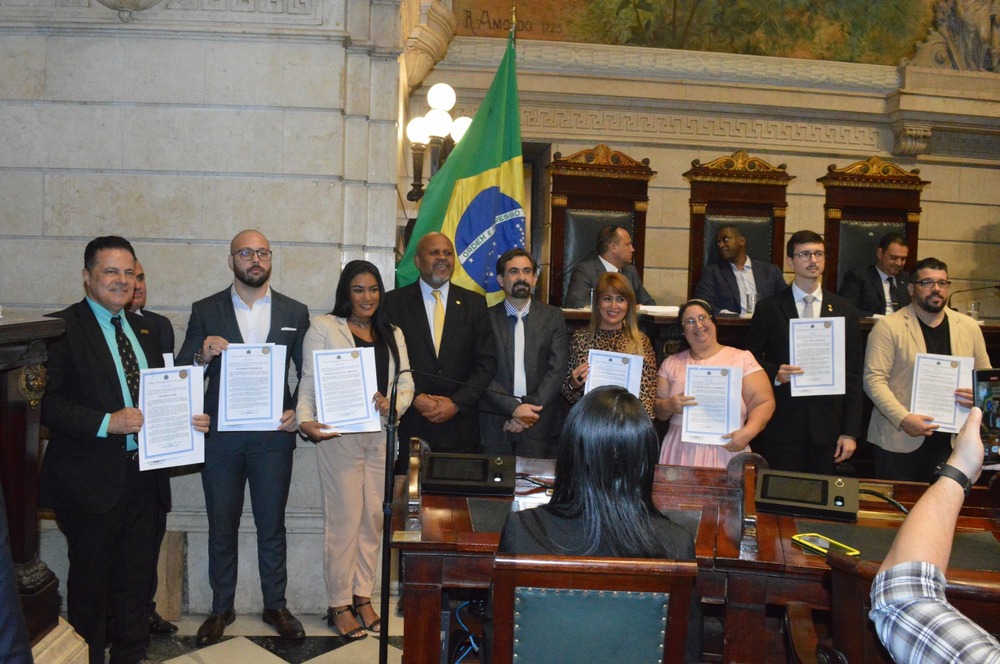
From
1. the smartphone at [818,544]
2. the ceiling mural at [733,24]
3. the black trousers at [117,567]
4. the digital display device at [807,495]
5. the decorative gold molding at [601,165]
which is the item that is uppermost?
the ceiling mural at [733,24]

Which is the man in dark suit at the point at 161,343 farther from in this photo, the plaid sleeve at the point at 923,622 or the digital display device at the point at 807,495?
the plaid sleeve at the point at 923,622

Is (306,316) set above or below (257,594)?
above

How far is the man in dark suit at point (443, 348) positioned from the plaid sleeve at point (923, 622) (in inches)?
123

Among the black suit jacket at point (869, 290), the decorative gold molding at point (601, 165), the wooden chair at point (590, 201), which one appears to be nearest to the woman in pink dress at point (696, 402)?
the black suit jacket at point (869, 290)

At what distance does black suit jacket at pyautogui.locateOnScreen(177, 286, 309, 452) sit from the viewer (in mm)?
4230

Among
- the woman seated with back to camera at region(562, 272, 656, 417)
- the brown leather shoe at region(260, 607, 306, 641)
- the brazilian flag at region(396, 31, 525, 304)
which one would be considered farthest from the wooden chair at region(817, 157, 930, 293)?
the brown leather shoe at region(260, 607, 306, 641)

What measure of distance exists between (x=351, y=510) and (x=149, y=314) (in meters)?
1.38

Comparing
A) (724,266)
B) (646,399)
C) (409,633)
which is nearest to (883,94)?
(724,266)

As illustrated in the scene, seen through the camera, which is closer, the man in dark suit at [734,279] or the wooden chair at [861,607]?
the wooden chair at [861,607]

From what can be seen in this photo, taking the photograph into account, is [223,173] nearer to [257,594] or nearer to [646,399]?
[257,594]

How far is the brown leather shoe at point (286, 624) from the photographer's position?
4285mm

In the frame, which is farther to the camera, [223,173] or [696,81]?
[696,81]

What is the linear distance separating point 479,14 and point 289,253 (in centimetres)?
521

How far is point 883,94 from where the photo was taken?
31.2 feet
